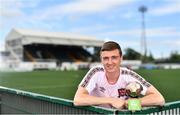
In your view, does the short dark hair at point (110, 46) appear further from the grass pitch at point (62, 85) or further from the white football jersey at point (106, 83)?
the grass pitch at point (62, 85)

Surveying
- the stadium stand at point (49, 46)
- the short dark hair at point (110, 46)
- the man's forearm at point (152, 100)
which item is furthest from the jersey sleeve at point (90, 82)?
the stadium stand at point (49, 46)

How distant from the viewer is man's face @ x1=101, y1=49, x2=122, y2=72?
3.21 m

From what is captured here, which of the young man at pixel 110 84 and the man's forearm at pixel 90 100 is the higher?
the young man at pixel 110 84

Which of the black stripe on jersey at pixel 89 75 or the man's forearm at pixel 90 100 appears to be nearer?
the man's forearm at pixel 90 100

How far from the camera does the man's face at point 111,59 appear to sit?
3.21m

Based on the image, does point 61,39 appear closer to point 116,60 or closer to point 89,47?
point 89,47

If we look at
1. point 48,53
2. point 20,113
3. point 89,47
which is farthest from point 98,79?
point 89,47

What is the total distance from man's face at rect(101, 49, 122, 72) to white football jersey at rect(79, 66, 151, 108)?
14 centimetres

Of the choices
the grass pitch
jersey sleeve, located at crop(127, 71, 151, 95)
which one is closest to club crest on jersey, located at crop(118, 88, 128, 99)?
jersey sleeve, located at crop(127, 71, 151, 95)

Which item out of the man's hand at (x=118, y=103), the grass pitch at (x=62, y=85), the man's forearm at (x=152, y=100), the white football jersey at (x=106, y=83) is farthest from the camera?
the grass pitch at (x=62, y=85)

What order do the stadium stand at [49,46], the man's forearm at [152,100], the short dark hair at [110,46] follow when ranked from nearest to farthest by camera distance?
the man's forearm at [152,100]
the short dark hair at [110,46]
the stadium stand at [49,46]

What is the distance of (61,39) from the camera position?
232ft

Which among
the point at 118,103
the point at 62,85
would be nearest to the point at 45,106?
the point at 118,103

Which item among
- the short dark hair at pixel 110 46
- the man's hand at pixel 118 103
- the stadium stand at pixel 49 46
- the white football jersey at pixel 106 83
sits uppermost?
the stadium stand at pixel 49 46
